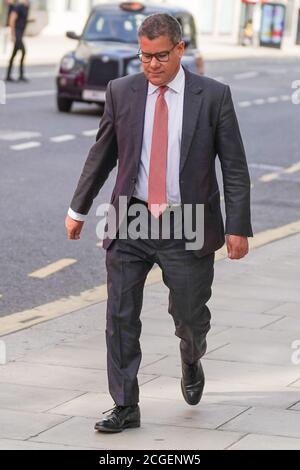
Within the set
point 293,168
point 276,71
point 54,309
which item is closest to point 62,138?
point 293,168

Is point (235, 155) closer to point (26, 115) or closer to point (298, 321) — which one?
point (298, 321)

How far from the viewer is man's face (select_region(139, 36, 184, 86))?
6555mm

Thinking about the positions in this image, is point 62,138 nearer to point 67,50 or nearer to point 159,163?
point 159,163

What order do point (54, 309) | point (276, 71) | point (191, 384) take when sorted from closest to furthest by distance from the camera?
point (191, 384), point (54, 309), point (276, 71)

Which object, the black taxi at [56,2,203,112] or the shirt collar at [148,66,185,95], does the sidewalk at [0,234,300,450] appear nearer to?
the shirt collar at [148,66,185,95]

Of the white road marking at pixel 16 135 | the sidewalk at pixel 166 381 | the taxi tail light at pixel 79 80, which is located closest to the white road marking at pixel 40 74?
the taxi tail light at pixel 79 80

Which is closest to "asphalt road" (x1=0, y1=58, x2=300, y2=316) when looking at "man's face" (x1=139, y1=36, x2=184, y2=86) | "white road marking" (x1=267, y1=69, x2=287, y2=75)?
"man's face" (x1=139, y1=36, x2=184, y2=86)

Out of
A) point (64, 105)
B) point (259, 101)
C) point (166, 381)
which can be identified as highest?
point (259, 101)

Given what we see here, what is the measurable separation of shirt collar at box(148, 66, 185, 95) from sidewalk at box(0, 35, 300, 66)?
31701 mm

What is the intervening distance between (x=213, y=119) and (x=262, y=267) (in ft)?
15.9

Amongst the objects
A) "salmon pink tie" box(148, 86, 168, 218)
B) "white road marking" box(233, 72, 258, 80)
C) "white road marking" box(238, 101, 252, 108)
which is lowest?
"salmon pink tie" box(148, 86, 168, 218)

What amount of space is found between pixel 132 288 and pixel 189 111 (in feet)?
2.80

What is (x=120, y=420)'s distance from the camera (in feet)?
22.0

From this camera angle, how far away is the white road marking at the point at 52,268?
11203 mm
